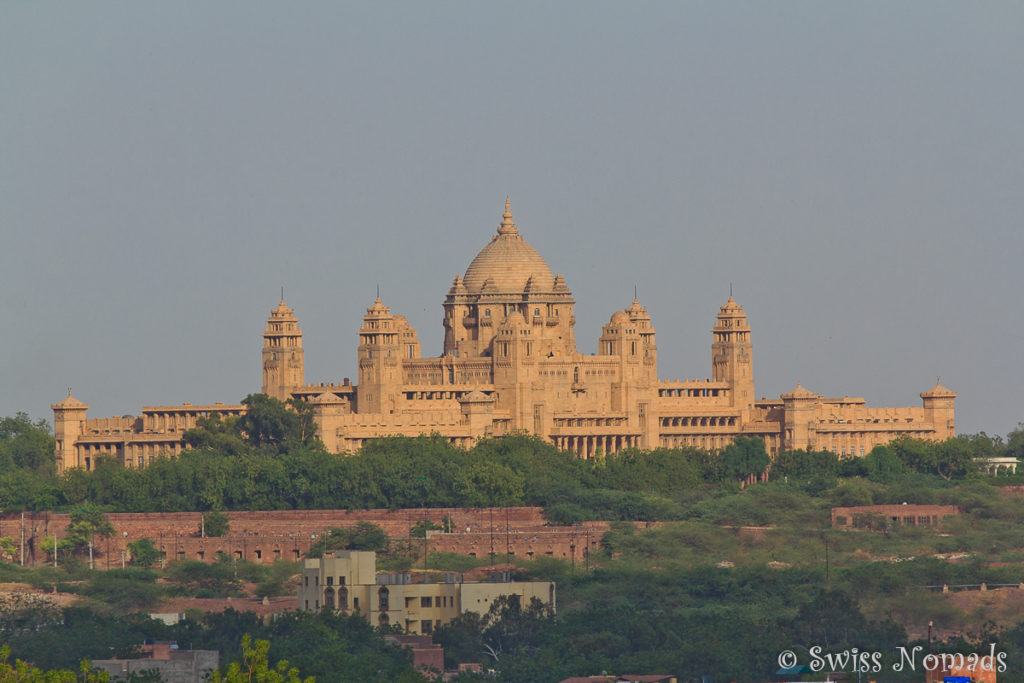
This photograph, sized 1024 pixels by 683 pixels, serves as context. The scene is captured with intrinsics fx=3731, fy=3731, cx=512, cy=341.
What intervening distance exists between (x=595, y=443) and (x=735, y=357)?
10.9m

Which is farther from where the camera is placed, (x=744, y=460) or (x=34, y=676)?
(x=744, y=460)

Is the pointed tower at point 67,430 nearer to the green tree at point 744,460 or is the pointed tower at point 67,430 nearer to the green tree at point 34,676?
the green tree at point 744,460

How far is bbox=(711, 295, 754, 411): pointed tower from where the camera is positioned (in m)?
176

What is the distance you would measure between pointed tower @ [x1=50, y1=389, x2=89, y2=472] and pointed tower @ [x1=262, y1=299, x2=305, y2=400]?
29.2 ft

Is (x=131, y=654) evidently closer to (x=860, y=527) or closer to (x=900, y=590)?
(x=900, y=590)

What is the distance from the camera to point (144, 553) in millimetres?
144000

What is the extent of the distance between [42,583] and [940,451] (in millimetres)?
48784

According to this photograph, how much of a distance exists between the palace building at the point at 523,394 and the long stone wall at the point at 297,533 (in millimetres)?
12349

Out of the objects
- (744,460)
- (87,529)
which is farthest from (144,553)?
(744,460)

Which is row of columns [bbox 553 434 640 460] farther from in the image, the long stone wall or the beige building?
the beige building

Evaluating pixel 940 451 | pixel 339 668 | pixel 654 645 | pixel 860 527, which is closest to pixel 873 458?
pixel 940 451

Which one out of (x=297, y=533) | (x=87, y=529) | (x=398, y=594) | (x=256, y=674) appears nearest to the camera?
(x=256, y=674)

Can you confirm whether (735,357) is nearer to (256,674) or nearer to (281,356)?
(281,356)

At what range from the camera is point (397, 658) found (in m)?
116
